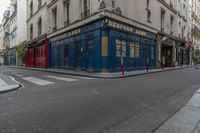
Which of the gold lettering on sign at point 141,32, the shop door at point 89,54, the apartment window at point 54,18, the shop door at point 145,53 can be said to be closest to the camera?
the shop door at point 89,54

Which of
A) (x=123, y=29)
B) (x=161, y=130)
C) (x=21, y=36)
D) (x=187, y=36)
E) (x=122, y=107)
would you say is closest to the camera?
(x=161, y=130)

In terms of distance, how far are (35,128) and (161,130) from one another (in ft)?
7.82

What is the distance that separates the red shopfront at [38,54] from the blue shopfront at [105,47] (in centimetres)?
371

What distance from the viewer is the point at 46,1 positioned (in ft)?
93.6

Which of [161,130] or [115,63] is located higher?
[115,63]

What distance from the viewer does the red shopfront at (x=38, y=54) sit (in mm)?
28147

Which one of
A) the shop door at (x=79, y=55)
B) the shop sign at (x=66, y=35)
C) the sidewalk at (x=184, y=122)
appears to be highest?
the shop sign at (x=66, y=35)

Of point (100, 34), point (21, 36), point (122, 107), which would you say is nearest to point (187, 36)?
point (100, 34)

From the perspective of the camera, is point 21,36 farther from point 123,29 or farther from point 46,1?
point 123,29

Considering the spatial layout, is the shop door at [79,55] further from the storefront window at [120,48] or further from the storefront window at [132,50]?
the storefront window at [132,50]

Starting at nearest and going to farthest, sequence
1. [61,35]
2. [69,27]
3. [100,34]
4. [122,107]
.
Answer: [122,107] < [100,34] < [69,27] < [61,35]

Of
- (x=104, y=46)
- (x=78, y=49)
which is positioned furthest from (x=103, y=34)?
(x=78, y=49)

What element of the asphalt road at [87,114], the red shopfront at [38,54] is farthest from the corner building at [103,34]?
the asphalt road at [87,114]

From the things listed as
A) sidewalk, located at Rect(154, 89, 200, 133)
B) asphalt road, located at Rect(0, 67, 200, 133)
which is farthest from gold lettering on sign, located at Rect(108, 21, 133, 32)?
sidewalk, located at Rect(154, 89, 200, 133)
